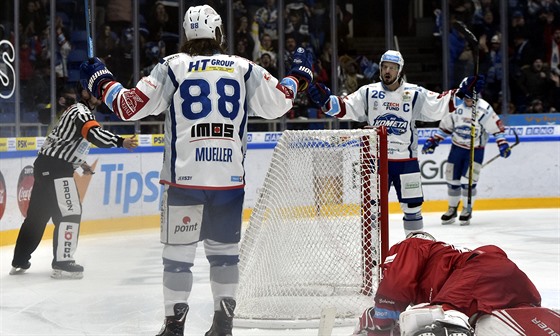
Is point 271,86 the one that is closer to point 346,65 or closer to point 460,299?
point 460,299

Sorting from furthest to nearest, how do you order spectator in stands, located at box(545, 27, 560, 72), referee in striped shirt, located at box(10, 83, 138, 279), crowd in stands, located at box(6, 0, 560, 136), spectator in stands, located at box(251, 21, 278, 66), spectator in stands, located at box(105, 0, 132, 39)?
spectator in stands, located at box(545, 27, 560, 72) < spectator in stands, located at box(251, 21, 278, 66) < spectator in stands, located at box(105, 0, 132, 39) < crowd in stands, located at box(6, 0, 560, 136) < referee in striped shirt, located at box(10, 83, 138, 279)

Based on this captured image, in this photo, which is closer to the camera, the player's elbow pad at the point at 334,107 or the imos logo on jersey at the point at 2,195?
the player's elbow pad at the point at 334,107

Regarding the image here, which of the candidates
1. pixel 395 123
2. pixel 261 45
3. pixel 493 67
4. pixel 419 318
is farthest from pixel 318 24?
pixel 419 318

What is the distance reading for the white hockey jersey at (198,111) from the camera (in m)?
3.92

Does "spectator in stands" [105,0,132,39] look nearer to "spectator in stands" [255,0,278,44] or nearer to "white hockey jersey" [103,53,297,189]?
"spectator in stands" [255,0,278,44]

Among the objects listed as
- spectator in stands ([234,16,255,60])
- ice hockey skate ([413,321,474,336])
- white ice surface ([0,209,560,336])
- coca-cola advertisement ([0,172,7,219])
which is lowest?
white ice surface ([0,209,560,336])

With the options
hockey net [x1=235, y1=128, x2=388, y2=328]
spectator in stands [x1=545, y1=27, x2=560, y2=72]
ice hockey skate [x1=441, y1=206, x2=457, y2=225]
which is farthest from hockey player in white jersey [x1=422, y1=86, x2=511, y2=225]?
hockey net [x1=235, y1=128, x2=388, y2=328]

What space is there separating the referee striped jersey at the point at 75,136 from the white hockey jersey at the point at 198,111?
1996 millimetres

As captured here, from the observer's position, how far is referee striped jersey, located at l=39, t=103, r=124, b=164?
599cm

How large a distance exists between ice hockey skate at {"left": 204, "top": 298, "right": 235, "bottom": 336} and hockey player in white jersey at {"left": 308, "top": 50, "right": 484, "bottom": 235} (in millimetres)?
2481

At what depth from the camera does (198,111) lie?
3.92 meters

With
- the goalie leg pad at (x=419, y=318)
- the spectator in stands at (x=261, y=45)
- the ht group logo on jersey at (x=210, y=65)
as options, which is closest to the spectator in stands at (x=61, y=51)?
the spectator in stands at (x=261, y=45)

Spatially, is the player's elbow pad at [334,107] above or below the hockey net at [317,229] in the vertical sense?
above

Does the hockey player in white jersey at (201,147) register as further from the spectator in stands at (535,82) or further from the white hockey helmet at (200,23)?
the spectator in stands at (535,82)
